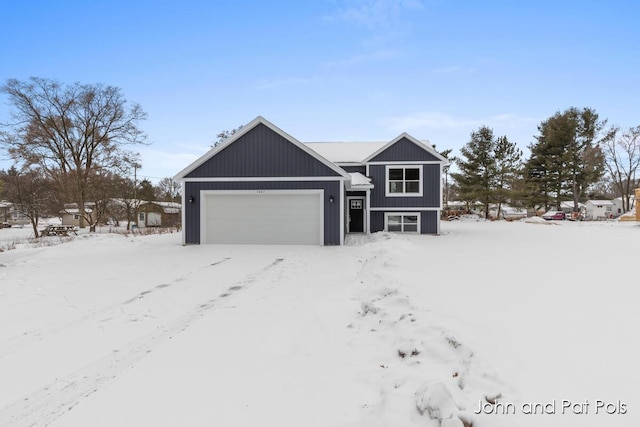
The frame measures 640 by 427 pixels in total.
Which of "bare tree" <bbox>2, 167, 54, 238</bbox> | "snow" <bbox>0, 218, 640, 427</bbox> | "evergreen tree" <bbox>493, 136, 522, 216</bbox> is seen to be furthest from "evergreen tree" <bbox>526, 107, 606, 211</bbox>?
"bare tree" <bbox>2, 167, 54, 238</bbox>

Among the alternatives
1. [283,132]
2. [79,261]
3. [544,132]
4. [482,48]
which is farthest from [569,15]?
[544,132]

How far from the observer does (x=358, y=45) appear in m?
15.9

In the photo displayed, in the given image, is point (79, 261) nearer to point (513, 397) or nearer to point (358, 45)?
point (513, 397)

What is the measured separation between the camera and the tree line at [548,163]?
107 ft

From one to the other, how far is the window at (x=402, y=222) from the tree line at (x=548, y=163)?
63.1 feet

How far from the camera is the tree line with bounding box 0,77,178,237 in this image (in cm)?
2558

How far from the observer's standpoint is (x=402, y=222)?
55.3 ft

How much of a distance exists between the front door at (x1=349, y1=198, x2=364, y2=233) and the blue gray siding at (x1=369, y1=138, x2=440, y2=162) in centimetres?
236

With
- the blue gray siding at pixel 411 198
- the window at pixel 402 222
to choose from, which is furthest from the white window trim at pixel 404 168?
the window at pixel 402 222

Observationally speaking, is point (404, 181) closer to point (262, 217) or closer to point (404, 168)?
point (404, 168)

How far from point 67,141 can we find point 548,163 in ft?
162

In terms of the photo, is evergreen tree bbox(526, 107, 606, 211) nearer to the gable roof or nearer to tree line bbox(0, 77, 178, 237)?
the gable roof

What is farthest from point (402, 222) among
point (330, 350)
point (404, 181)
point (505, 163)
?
point (505, 163)

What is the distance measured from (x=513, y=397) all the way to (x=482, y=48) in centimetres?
1626
